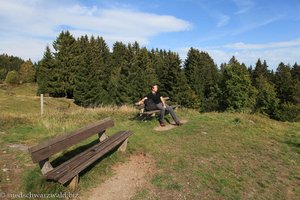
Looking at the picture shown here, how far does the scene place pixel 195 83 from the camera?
6406 centimetres

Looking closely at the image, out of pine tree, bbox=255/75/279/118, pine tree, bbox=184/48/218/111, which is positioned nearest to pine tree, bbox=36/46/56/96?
pine tree, bbox=184/48/218/111

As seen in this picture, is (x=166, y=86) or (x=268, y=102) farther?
(x=166, y=86)

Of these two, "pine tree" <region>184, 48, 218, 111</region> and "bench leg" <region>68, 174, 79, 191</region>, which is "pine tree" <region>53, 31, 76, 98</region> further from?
"bench leg" <region>68, 174, 79, 191</region>

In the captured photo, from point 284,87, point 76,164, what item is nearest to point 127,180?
point 76,164

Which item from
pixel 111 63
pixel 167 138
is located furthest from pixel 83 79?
pixel 167 138

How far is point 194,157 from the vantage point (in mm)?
7625

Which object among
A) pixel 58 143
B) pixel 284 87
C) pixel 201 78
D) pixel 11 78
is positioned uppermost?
pixel 201 78

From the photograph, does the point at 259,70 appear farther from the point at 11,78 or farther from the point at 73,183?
the point at 73,183

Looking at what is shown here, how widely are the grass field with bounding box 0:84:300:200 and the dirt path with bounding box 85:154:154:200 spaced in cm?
17

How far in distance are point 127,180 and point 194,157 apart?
7.06ft

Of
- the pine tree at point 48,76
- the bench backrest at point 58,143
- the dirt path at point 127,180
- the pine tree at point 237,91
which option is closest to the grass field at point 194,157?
the dirt path at point 127,180

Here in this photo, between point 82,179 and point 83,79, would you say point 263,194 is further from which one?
point 83,79

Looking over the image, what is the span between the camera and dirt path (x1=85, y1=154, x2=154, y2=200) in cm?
552

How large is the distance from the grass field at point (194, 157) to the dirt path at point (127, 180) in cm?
17
